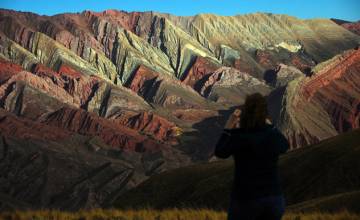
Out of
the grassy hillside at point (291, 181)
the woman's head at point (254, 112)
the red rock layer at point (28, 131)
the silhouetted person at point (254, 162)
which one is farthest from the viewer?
the red rock layer at point (28, 131)

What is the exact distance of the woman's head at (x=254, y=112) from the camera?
763cm

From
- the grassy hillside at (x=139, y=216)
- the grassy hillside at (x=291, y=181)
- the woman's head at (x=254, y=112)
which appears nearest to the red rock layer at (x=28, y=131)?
the grassy hillside at (x=291, y=181)

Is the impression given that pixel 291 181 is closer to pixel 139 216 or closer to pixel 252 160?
pixel 139 216

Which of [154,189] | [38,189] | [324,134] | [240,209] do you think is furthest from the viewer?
[324,134]

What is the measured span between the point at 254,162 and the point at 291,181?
26794 millimetres

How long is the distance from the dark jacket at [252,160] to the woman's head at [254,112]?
0.34 feet

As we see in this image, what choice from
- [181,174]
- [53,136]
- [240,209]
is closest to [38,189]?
[53,136]

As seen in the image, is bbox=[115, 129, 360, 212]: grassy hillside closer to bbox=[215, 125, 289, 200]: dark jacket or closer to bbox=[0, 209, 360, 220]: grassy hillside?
bbox=[0, 209, 360, 220]: grassy hillside

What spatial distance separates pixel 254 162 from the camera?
7.61 m

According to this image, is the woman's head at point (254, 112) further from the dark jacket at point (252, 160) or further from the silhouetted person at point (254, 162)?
the dark jacket at point (252, 160)

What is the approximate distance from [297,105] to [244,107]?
7496 inches

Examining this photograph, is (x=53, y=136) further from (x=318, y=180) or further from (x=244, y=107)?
(x=244, y=107)

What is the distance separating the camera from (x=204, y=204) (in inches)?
1298

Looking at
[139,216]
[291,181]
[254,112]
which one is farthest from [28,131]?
[254,112]
